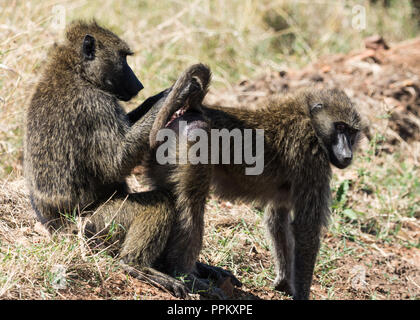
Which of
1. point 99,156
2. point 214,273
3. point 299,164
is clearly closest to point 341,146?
point 299,164

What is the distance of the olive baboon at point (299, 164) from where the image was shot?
373 centimetres

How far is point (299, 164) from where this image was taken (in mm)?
3822

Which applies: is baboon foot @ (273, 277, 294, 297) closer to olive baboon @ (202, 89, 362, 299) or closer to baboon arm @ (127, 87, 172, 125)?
olive baboon @ (202, 89, 362, 299)

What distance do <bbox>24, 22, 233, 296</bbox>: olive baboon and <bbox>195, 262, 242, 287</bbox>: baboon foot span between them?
0.43 metres

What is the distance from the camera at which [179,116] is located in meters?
3.33

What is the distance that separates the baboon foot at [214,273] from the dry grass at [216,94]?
13 centimetres

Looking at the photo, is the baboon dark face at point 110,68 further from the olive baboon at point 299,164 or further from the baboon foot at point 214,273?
the baboon foot at point 214,273

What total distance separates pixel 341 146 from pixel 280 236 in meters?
0.79

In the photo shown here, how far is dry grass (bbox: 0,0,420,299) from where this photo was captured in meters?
3.21

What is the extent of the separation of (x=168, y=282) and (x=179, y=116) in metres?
0.94

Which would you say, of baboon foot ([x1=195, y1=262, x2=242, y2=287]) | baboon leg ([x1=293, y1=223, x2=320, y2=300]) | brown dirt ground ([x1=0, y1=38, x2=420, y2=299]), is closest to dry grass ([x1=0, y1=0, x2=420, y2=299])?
brown dirt ground ([x1=0, y1=38, x2=420, y2=299])

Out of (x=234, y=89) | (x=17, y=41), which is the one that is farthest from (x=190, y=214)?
(x=234, y=89)

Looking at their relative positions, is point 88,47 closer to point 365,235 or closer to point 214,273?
point 214,273
